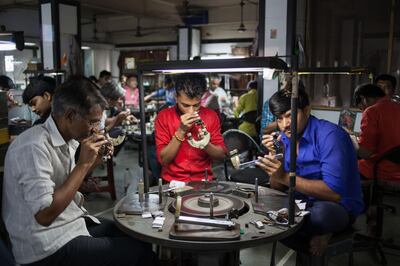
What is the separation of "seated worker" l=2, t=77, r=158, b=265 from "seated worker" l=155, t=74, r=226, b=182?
87 cm

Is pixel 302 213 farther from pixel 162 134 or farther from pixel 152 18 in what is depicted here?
pixel 152 18

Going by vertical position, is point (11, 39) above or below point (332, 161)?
above

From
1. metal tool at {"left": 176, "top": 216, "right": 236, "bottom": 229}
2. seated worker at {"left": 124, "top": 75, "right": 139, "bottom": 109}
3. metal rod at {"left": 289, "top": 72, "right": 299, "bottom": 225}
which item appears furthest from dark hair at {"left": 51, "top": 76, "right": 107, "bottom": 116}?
seated worker at {"left": 124, "top": 75, "right": 139, "bottom": 109}

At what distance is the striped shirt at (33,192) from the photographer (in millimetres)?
1718

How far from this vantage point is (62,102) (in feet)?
6.33

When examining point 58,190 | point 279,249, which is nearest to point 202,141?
point 58,190

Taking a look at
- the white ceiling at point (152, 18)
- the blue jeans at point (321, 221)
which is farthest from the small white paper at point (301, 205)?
the white ceiling at point (152, 18)

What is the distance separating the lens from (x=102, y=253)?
1909 mm

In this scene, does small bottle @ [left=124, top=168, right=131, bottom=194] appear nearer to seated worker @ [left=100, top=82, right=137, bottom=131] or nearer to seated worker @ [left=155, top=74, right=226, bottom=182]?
seated worker @ [left=100, top=82, right=137, bottom=131]

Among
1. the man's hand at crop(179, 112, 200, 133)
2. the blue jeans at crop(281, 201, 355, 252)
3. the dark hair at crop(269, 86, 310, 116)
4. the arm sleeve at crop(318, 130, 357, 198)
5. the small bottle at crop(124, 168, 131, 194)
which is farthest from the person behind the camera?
the small bottle at crop(124, 168, 131, 194)

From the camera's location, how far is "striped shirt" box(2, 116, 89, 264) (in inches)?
67.6

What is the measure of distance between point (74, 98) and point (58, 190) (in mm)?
466

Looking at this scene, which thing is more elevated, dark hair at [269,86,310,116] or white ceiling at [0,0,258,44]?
white ceiling at [0,0,258,44]

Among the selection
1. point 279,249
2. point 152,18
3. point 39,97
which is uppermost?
point 152,18
